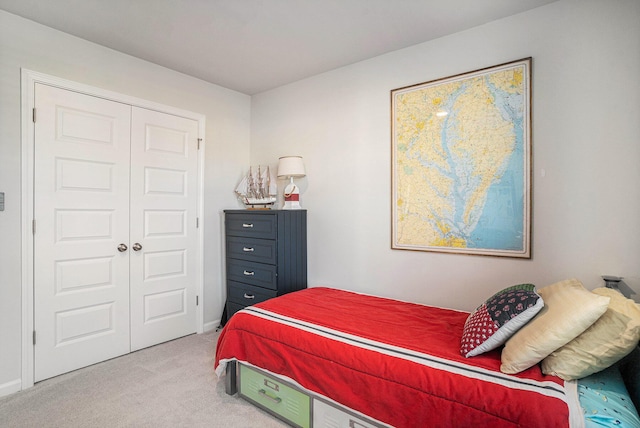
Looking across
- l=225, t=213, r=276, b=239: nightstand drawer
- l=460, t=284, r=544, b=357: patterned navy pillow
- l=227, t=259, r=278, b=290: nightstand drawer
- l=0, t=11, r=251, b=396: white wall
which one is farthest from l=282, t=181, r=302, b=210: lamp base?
l=460, t=284, r=544, b=357: patterned navy pillow

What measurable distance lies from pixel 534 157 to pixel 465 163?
42cm

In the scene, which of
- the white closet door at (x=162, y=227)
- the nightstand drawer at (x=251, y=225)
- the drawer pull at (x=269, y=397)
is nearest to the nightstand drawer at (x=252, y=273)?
the nightstand drawer at (x=251, y=225)

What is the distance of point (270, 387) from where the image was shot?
2045 millimetres

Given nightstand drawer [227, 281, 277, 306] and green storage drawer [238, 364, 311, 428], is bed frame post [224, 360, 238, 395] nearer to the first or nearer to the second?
green storage drawer [238, 364, 311, 428]

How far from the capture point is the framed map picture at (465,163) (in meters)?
2.21

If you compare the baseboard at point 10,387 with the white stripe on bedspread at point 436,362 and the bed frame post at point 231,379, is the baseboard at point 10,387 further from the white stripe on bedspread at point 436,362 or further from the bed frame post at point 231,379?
the white stripe on bedspread at point 436,362

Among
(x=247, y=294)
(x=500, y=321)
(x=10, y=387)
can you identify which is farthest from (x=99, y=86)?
(x=500, y=321)

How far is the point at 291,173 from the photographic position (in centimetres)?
319

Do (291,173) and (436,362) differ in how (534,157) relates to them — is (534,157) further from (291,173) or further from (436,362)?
(291,173)

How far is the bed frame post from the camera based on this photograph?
2.25m

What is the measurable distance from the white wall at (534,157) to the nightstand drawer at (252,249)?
471 millimetres

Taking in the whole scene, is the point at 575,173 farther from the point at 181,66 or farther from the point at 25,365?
the point at 25,365

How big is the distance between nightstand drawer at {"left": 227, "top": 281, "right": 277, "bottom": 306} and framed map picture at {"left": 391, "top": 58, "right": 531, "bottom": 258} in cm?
123

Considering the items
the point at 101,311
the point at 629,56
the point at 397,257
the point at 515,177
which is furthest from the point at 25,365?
the point at 629,56
